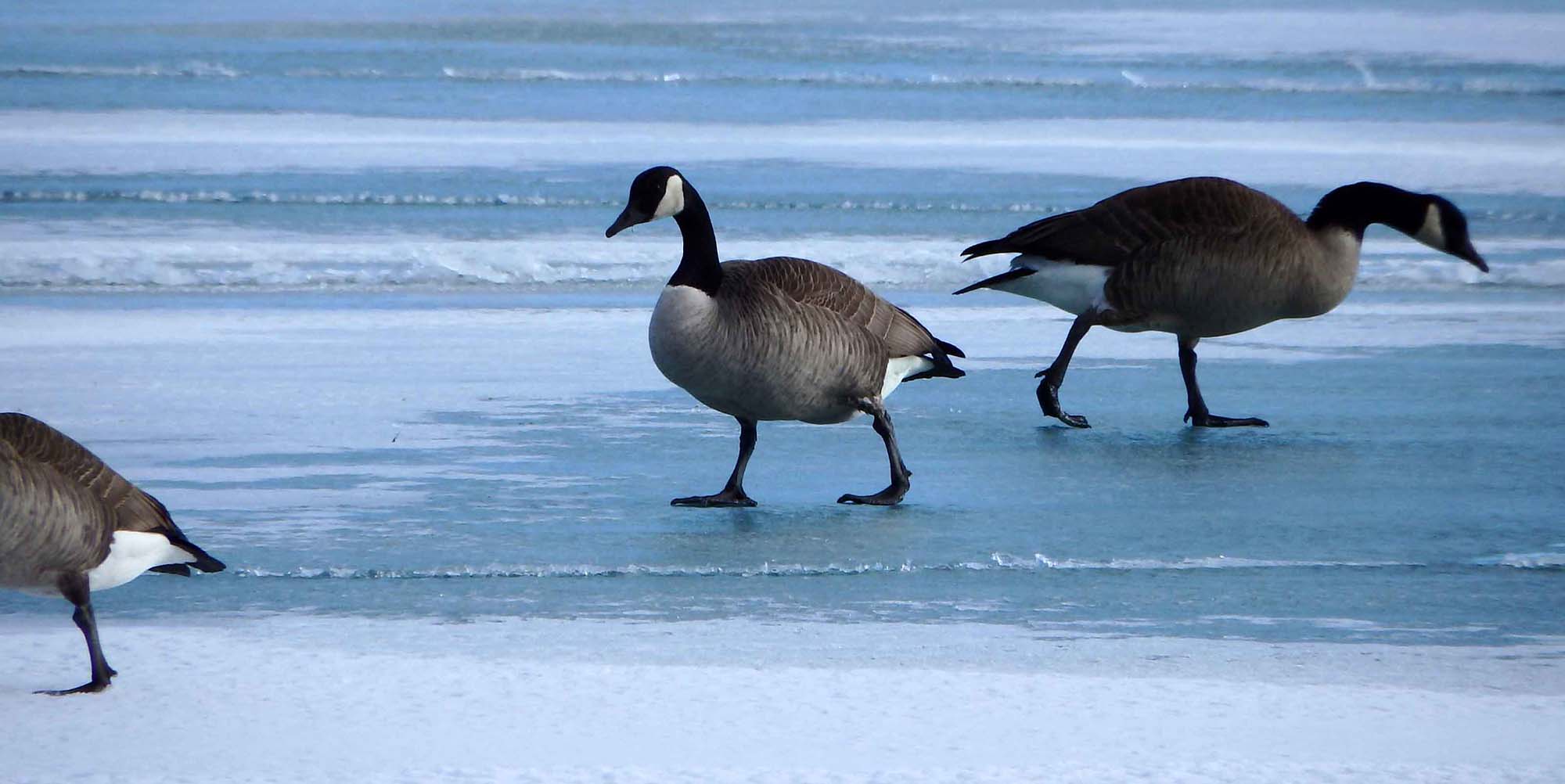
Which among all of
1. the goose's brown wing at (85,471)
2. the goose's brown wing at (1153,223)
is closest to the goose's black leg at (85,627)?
the goose's brown wing at (85,471)

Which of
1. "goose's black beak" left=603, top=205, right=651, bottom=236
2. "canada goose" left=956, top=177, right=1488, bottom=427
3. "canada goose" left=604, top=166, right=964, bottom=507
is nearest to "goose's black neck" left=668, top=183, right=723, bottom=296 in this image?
"canada goose" left=604, top=166, right=964, bottom=507

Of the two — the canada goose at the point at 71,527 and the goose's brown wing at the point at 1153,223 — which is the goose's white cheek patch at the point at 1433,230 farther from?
the canada goose at the point at 71,527

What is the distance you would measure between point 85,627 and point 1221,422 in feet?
14.0

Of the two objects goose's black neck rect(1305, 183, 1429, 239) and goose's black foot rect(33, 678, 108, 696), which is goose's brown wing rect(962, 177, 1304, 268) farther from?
goose's black foot rect(33, 678, 108, 696)

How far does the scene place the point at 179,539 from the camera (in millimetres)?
4238

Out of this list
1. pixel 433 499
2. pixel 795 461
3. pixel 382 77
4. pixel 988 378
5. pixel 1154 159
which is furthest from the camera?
pixel 382 77

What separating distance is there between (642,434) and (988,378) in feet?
5.83

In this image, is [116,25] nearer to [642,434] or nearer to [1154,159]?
[1154,159]

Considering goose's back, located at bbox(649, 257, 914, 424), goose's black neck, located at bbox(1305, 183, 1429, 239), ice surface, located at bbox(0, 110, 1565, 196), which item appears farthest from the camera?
ice surface, located at bbox(0, 110, 1565, 196)

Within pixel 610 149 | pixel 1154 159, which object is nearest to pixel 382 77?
pixel 610 149

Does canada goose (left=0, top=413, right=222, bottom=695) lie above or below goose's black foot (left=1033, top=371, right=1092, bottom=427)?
above

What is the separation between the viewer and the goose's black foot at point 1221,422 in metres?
7.11

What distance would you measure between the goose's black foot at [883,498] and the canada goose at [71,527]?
6.87ft

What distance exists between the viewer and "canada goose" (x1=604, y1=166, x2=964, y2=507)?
5.78m
